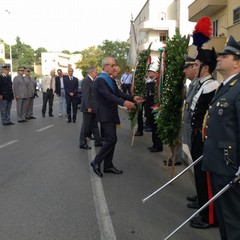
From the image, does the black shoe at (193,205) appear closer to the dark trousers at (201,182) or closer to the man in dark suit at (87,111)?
the dark trousers at (201,182)

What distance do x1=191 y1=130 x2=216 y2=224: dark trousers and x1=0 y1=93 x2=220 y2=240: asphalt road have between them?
0.19 m

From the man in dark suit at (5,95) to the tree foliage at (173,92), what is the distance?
8551 mm

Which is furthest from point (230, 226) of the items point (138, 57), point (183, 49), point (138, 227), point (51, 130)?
point (51, 130)

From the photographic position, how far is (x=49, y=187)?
6.41 meters

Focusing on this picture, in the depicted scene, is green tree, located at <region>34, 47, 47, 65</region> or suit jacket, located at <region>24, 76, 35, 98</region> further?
green tree, located at <region>34, 47, 47, 65</region>

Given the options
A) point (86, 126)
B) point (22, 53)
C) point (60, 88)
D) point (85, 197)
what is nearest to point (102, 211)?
point (85, 197)

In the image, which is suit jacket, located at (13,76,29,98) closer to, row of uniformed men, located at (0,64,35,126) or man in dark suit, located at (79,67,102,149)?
row of uniformed men, located at (0,64,35,126)

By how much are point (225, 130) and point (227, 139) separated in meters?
0.08

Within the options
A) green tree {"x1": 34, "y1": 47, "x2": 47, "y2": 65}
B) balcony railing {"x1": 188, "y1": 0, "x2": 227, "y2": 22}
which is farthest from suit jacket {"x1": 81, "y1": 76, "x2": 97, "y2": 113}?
green tree {"x1": 34, "y1": 47, "x2": 47, "y2": 65}

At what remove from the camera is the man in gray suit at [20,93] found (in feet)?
51.7

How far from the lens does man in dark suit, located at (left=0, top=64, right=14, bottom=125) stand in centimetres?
1465

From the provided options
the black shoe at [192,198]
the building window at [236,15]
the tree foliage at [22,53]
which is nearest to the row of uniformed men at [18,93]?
the black shoe at [192,198]

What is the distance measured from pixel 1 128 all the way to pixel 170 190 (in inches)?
347

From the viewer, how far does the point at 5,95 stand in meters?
14.8
